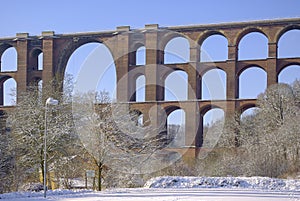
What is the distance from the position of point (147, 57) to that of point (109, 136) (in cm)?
1640

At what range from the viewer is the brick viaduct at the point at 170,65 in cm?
3684

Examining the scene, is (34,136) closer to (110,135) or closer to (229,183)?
(110,135)

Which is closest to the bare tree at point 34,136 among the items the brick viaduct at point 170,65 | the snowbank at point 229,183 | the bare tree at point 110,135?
the bare tree at point 110,135

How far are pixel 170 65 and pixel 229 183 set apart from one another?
18.7 m

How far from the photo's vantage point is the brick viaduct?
3684cm

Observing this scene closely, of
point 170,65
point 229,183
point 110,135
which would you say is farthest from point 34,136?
point 170,65

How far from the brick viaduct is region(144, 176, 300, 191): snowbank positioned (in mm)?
14719

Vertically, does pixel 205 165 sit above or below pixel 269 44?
below

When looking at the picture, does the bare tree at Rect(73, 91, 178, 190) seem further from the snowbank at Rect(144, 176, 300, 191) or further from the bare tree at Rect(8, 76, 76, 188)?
the snowbank at Rect(144, 176, 300, 191)

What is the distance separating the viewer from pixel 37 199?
15.8 m

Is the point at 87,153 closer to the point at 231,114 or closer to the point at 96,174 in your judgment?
the point at 96,174

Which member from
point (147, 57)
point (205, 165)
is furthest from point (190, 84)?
point (205, 165)

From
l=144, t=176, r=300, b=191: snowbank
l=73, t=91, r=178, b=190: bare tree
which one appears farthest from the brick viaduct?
l=144, t=176, r=300, b=191: snowbank

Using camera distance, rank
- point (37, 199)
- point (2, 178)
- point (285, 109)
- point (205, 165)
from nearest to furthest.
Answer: point (37, 199)
point (2, 178)
point (205, 165)
point (285, 109)
